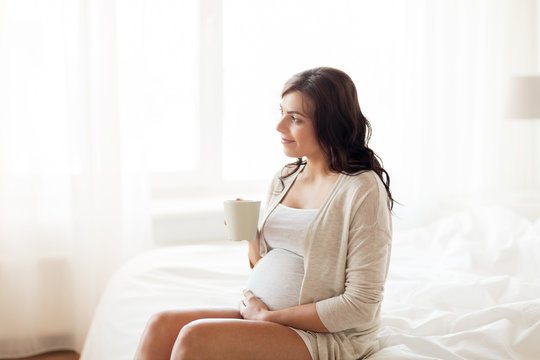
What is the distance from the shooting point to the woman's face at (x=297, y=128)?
142 centimetres

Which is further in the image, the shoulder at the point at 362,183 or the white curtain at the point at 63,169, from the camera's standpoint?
the white curtain at the point at 63,169

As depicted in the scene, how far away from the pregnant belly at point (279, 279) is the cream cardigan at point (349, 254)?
4 centimetres

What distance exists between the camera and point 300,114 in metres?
1.43

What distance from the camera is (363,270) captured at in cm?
129

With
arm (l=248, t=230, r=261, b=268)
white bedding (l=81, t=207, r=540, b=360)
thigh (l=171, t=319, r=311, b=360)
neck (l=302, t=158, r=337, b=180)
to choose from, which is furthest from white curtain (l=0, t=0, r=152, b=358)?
thigh (l=171, t=319, r=311, b=360)

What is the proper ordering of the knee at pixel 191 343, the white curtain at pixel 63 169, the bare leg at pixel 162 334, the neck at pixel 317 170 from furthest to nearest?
the white curtain at pixel 63 169
the neck at pixel 317 170
the bare leg at pixel 162 334
the knee at pixel 191 343

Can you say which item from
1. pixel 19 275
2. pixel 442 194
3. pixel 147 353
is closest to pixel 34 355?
pixel 19 275

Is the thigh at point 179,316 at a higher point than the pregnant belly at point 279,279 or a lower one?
lower

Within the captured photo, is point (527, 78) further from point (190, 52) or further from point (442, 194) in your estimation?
point (190, 52)

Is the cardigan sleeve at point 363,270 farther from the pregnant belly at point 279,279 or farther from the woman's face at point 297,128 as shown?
→ the woman's face at point 297,128

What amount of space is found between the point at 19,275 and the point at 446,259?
1758mm

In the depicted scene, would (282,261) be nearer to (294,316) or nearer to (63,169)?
(294,316)

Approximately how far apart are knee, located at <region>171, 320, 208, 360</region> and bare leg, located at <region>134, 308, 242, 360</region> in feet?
0.42

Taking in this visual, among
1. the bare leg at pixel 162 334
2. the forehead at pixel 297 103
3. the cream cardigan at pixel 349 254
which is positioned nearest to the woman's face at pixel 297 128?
the forehead at pixel 297 103
